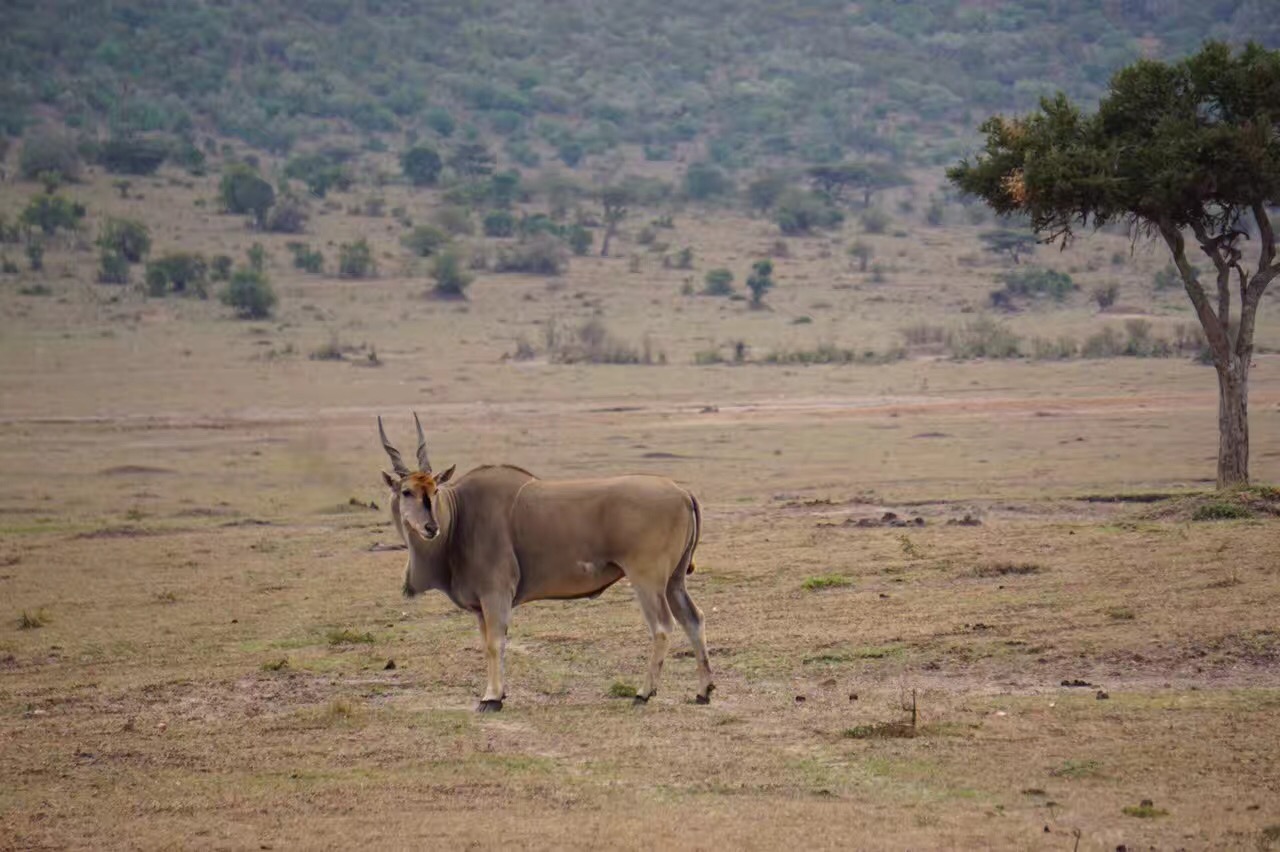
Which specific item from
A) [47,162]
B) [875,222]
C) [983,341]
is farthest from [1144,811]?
[47,162]

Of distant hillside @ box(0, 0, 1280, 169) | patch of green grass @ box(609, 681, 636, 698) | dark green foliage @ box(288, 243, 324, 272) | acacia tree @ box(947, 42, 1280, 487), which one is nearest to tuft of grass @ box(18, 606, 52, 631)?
patch of green grass @ box(609, 681, 636, 698)

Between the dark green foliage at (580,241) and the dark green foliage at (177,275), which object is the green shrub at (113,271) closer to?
the dark green foliage at (177,275)

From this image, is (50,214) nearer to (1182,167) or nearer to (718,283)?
(718,283)

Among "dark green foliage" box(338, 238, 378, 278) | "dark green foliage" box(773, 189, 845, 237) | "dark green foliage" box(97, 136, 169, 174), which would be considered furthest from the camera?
"dark green foliage" box(97, 136, 169, 174)

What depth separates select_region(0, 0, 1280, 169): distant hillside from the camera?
277 ft

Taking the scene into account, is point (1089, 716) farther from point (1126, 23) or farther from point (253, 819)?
point (1126, 23)

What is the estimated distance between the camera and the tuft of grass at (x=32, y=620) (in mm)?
14406

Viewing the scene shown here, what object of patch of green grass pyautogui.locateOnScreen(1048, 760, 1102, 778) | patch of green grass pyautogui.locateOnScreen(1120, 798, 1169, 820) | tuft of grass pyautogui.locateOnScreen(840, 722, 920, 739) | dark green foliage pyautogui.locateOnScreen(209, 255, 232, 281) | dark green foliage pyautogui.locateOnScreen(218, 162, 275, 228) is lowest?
tuft of grass pyautogui.locateOnScreen(840, 722, 920, 739)

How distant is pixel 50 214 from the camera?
162ft

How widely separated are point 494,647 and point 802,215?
1992 inches

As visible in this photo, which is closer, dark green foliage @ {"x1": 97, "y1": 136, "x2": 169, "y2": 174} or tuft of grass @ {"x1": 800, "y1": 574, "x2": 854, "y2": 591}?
tuft of grass @ {"x1": 800, "y1": 574, "x2": 854, "y2": 591}

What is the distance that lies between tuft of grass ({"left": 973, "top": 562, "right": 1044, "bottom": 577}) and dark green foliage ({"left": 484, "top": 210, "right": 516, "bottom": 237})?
144 feet

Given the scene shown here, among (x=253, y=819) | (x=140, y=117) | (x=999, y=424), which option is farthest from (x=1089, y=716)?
(x=140, y=117)

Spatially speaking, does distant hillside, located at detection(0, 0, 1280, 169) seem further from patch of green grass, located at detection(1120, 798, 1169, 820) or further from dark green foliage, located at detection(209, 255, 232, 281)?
patch of green grass, located at detection(1120, 798, 1169, 820)
